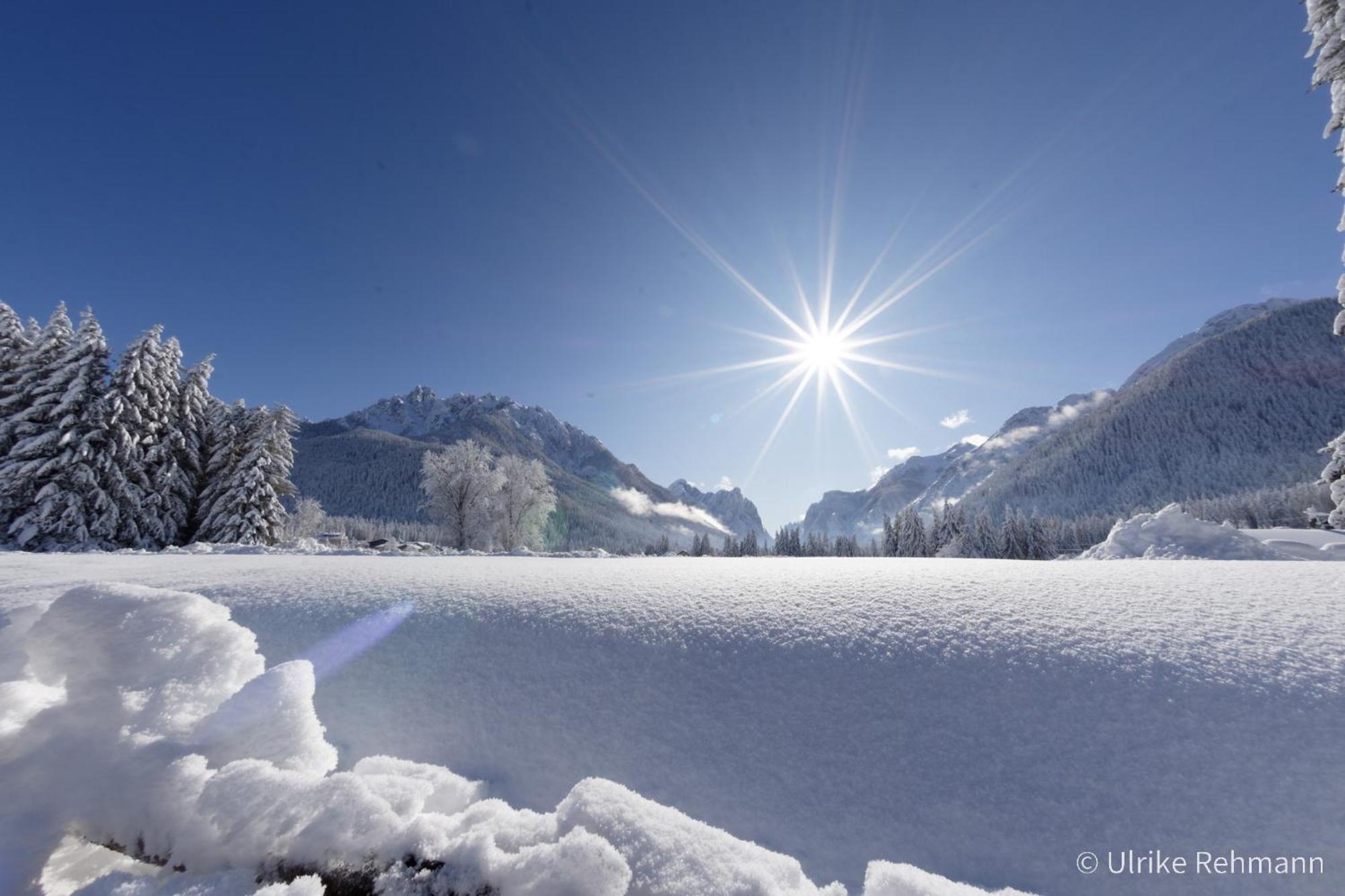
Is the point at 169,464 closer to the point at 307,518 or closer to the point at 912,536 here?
the point at 307,518

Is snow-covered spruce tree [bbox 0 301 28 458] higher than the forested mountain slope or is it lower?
lower

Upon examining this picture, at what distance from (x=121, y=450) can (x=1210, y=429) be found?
216071mm

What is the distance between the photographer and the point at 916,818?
2322mm

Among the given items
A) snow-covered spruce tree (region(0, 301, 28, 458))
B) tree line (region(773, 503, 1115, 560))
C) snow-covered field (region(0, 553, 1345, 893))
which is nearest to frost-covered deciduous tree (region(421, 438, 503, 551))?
snow-covered spruce tree (region(0, 301, 28, 458))

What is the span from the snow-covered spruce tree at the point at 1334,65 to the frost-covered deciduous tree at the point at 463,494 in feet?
115

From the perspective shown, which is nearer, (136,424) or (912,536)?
(136,424)

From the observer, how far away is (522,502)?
35.4 m

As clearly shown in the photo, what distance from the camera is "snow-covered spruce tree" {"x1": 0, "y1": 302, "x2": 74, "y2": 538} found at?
18828 millimetres

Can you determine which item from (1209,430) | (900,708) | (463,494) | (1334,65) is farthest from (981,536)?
(1209,430)

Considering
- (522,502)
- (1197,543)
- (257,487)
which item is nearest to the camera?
(1197,543)

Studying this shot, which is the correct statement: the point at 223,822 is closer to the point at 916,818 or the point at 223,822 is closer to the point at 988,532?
the point at 916,818

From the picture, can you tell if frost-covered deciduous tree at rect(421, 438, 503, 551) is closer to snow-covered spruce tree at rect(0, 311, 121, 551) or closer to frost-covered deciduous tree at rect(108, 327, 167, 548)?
frost-covered deciduous tree at rect(108, 327, 167, 548)

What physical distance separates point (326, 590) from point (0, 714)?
230 centimetres

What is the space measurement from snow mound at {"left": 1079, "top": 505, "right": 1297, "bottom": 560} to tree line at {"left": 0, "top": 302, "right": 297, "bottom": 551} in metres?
32.7
